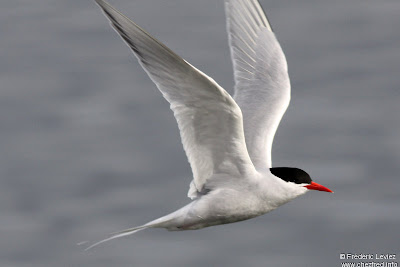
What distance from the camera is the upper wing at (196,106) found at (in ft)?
23.2

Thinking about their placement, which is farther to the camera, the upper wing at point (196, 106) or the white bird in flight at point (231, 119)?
the white bird in flight at point (231, 119)

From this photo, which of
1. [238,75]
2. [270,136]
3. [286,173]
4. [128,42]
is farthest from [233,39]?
[128,42]

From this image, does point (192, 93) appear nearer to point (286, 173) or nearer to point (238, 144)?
point (238, 144)

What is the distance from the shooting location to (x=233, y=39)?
9859 mm

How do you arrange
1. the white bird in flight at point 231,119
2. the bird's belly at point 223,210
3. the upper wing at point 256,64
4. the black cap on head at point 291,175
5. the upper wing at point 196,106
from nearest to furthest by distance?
the upper wing at point 196,106 → the white bird in flight at point 231,119 → the bird's belly at point 223,210 → the black cap on head at point 291,175 → the upper wing at point 256,64

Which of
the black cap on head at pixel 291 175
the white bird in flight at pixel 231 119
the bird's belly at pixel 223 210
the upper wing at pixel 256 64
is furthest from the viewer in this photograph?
the upper wing at pixel 256 64

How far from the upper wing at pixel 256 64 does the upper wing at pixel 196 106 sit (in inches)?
52.8

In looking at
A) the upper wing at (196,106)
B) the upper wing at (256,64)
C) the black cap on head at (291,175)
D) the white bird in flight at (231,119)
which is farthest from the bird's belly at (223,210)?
the upper wing at (256,64)

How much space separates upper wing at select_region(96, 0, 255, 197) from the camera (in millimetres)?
7070

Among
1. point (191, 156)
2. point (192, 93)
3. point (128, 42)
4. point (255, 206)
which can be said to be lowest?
point (255, 206)

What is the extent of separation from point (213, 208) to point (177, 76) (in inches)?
56.4

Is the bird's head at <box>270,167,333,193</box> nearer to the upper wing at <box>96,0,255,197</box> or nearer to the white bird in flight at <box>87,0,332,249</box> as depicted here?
the white bird in flight at <box>87,0,332,249</box>

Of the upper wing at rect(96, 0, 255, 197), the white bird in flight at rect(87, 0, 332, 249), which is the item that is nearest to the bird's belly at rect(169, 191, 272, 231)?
the white bird in flight at rect(87, 0, 332, 249)

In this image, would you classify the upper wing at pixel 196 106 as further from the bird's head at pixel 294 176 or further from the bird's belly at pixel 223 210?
the bird's head at pixel 294 176
